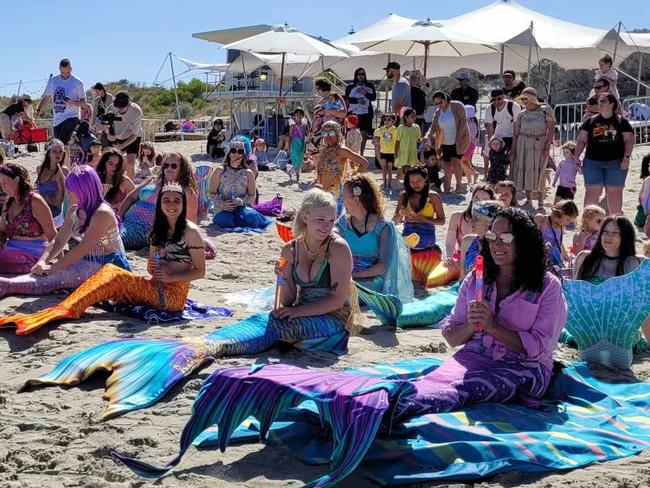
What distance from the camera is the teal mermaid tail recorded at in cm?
459

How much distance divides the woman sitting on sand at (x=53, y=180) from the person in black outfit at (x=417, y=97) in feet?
28.7

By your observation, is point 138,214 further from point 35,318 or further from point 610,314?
point 610,314

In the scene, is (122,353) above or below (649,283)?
below

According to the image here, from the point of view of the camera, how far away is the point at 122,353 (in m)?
4.94

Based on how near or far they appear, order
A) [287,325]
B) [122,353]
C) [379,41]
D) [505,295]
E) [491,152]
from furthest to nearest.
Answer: [379,41]
[491,152]
[287,325]
[122,353]
[505,295]

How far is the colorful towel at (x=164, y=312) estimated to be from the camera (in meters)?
6.04

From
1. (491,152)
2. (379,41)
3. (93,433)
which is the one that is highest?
(379,41)

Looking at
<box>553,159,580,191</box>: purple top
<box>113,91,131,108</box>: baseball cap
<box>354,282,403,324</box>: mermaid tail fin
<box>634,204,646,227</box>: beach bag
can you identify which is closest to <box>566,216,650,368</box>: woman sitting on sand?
<box>354,282,403,324</box>: mermaid tail fin

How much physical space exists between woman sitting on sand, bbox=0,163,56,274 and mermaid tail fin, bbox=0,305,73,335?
139cm

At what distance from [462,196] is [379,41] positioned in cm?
530

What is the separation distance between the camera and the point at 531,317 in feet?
14.0

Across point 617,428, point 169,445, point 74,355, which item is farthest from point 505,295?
point 74,355

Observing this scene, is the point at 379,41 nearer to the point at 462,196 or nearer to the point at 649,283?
the point at 462,196

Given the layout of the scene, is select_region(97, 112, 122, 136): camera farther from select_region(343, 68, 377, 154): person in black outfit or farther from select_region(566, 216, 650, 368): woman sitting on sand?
select_region(566, 216, 650, 368): woman sitting on sand
